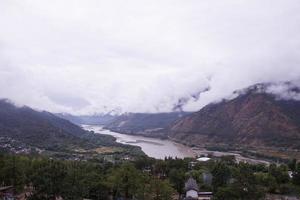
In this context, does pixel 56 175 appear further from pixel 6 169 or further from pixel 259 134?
pixel 259 134

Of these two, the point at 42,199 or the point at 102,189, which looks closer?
the point at 42,199

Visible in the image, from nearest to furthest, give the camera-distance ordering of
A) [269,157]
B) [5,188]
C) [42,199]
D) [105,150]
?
[42,199] → [5,188] → [269,157] → [105,150]

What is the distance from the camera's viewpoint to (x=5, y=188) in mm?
60188

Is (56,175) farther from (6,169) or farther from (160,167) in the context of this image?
(160,167)

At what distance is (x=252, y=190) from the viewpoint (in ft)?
160

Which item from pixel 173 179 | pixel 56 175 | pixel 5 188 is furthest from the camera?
pixel 173 179

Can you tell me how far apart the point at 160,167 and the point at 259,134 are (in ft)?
396

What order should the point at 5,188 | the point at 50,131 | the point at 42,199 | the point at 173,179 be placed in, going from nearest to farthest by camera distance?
the point at 42,199, the point at 5,188, the point at 173,179, the point at 50,131

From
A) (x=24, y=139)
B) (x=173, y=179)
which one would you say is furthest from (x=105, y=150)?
(x=173, y=179)

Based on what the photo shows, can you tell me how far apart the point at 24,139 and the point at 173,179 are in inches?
4473

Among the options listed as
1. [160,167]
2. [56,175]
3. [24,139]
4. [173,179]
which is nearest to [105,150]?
[24,139]

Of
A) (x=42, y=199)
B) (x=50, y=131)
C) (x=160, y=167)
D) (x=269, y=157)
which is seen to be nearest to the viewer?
(x=42, y=199)

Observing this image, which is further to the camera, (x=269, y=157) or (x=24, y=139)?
(x=24, y=139)

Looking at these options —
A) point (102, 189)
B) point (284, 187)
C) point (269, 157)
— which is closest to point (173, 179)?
point (102, 189)
